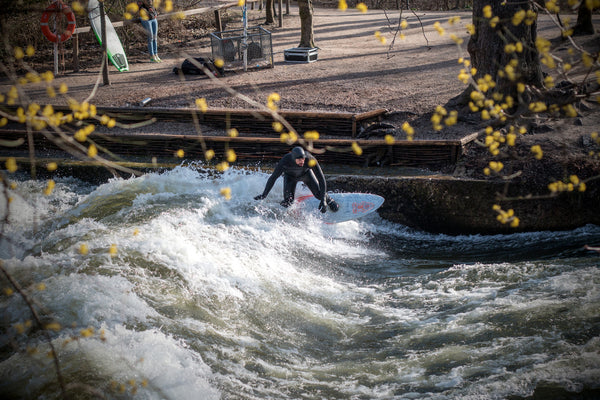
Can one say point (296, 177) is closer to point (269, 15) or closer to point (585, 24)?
point (585, 24)

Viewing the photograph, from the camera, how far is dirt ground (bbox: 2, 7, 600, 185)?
32.5 feet

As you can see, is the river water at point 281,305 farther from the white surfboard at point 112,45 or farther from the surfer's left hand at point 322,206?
the white surfboard at point 112,45

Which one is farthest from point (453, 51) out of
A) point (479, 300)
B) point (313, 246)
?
point (479, 300)

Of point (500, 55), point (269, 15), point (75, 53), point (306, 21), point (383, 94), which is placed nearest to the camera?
point (500, 55)

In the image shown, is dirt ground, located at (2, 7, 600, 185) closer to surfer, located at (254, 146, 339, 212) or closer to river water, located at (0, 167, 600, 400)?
river water, located at (0, 167, 600, 400)

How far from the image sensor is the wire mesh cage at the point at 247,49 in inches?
640

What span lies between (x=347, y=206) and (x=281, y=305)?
9.65ft

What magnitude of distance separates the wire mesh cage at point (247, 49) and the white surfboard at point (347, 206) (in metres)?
8.13

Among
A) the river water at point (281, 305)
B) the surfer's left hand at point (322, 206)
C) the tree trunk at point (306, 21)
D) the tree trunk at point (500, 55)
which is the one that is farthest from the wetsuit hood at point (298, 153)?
the tree trunk at point (306, 21)

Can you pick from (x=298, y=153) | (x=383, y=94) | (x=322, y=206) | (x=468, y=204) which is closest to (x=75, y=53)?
(x=383, y=94)

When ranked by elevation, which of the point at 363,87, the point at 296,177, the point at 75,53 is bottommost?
the point at 296,177

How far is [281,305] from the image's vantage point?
23.3 feet

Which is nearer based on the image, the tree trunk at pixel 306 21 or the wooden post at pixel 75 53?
the wooden post at pixel 75 53

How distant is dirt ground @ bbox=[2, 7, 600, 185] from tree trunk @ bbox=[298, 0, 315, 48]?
83 centimetres
